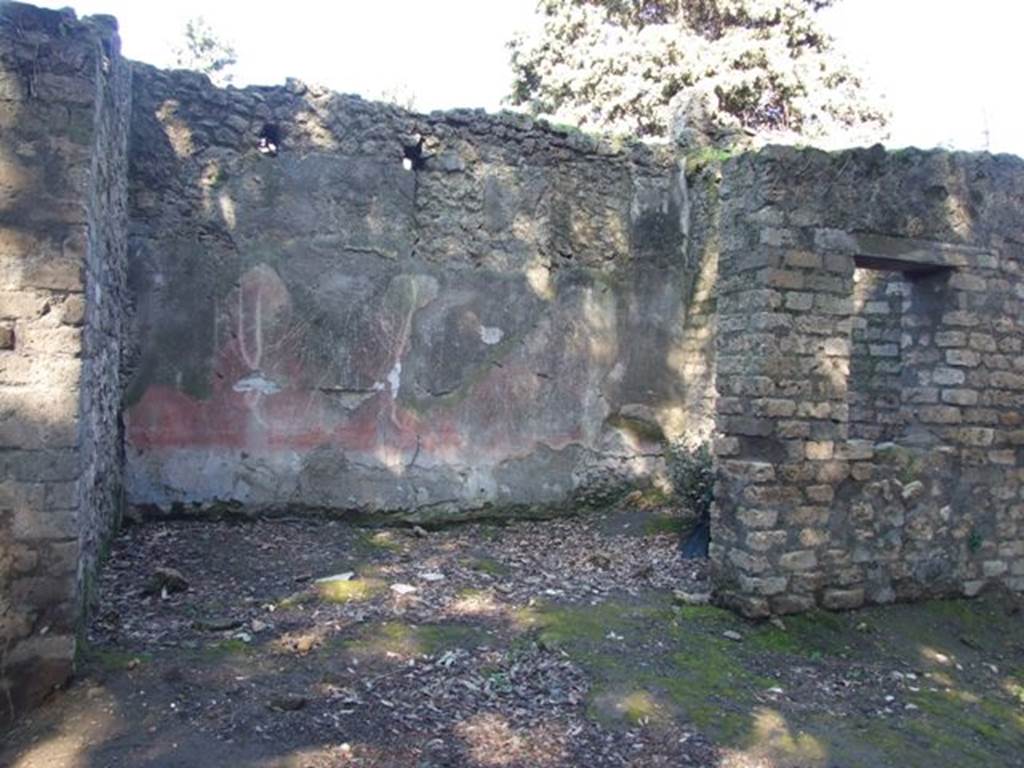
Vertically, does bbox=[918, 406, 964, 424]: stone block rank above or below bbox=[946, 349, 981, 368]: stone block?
below

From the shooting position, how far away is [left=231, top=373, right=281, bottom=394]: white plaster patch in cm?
669

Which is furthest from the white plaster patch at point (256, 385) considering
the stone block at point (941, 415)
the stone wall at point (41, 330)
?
the stone block at point (941, 415)

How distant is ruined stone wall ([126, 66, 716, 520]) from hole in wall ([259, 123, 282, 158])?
0.02m

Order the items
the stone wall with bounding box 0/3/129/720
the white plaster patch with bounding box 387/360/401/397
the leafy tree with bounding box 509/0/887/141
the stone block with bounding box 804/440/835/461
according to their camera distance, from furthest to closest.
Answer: the leafy tree with bounding box 509/0/887/141 < the white plaster patch with bounding box 387/360/401/397 < the stone block with bounding box 804/440/835/461 < the stone wall with bounding box 0/3/129/720

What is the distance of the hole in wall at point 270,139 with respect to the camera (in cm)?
686

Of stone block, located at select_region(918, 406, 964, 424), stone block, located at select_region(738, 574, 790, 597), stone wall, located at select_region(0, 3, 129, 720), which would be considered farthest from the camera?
stone block, located at select_region(918, 406, 964, 424)

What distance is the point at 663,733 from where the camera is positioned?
3713 millimetres

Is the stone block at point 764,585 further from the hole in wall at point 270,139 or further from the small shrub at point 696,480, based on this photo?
the hole in wall at point 270,139

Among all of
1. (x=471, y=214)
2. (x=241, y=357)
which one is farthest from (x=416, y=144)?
(x=241, y=357)

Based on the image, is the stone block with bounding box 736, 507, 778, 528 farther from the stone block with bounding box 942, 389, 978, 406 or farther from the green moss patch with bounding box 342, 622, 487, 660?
the green moss patch with bounding box 342, 622, 487, 660

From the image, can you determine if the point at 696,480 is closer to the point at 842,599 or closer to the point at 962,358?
the point at 842,599

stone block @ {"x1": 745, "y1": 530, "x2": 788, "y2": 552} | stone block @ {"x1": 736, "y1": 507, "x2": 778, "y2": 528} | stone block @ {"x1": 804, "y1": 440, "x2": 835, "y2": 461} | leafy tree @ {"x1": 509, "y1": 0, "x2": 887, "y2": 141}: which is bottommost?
stone block @ {"x1": 745, "y1": 530, "x2": 788, "y2": 552}

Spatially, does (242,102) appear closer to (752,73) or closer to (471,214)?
(471,214)

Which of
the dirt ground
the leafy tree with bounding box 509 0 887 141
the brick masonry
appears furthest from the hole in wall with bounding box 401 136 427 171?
the leafy tree with bounding box 509 0 887 141
